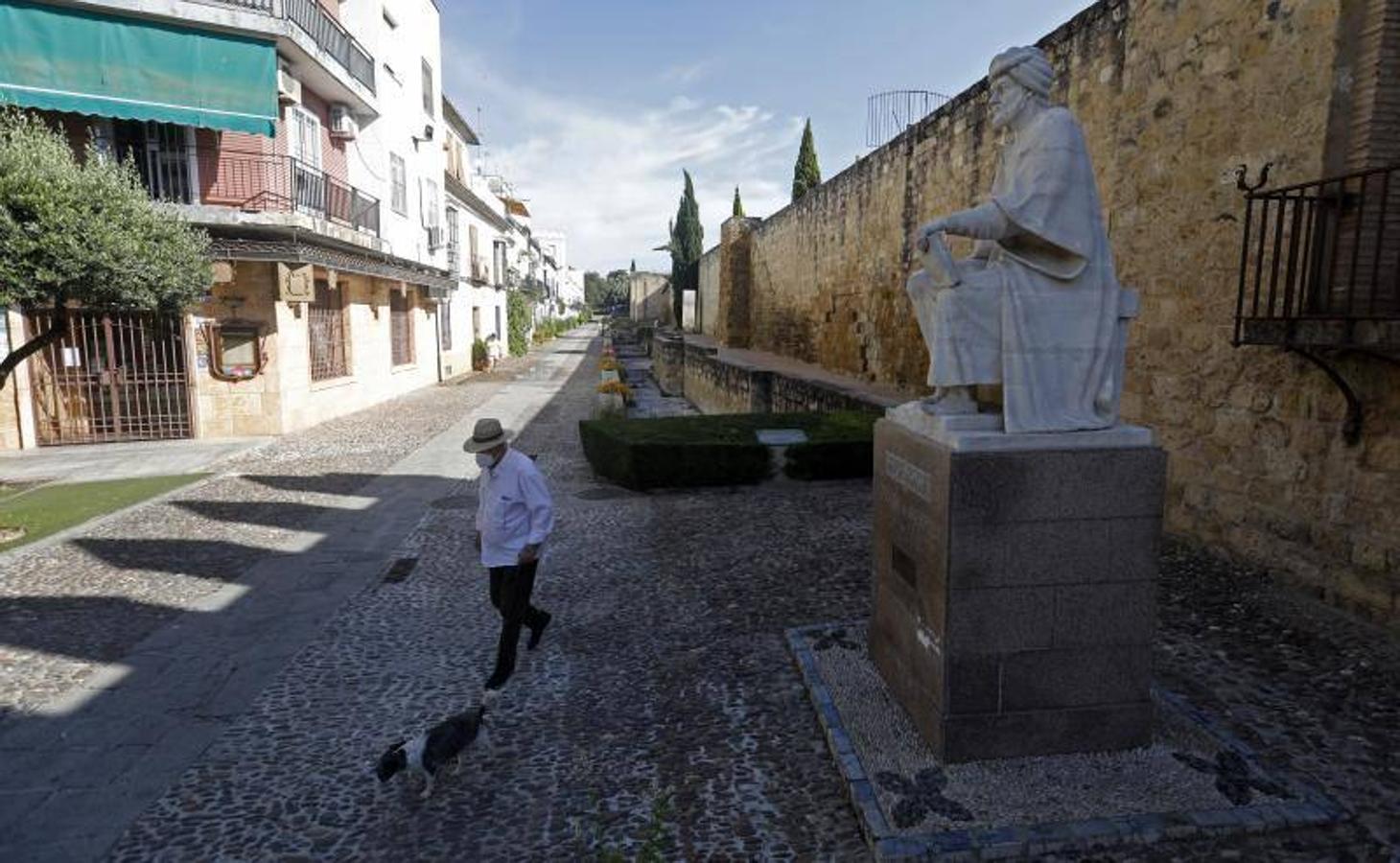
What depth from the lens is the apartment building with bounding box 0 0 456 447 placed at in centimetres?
1119

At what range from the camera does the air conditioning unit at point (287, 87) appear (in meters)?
12.8

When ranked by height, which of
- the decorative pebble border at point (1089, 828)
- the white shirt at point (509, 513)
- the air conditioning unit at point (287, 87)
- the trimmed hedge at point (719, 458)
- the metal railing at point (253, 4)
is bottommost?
the decorative pebble border at point (1089, 828)

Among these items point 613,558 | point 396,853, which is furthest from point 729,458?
point 396,853

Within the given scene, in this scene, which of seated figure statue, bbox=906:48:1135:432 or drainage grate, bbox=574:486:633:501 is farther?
drainage grate, bbox=574:486:633:501

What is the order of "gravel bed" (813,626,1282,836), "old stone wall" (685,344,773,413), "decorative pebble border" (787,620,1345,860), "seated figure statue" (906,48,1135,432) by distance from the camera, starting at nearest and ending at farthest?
"decorative pebble border" (787,620,1345,860) < "gravel bed" (813,626,1282,836) < "seated figure statue" (906,48,1135,432) < "old stone wall" (685,344,773,413)

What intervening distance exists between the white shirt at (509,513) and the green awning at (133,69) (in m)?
10.3

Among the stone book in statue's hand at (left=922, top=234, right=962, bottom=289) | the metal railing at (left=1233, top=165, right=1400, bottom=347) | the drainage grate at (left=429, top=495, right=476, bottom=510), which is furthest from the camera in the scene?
the drainage grate at (left=429, top=495, right=476, bottom=510)

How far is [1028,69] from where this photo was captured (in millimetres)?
3328

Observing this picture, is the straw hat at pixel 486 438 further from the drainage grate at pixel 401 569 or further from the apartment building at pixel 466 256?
the apartment building at pixel 466 256

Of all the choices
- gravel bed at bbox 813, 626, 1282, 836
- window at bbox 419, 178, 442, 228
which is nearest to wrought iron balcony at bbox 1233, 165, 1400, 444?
gravel bed at bbox 813, 626, 1282, 836

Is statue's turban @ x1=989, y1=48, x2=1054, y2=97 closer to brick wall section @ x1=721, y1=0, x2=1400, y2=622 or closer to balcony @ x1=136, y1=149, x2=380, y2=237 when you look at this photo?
brick wall section @ x1=721, y1=0, x2=1400, y2=622

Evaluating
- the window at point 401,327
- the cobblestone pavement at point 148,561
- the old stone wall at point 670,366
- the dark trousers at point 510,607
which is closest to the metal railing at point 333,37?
the window at point 401,327

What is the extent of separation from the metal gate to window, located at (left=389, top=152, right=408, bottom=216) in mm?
7169

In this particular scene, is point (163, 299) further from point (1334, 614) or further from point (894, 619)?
point (1334, 614)
